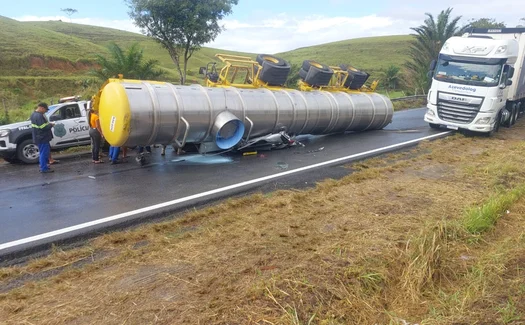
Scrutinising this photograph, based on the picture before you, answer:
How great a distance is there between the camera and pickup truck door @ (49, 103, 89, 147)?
11.1m

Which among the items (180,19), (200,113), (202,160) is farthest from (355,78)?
(180,19)

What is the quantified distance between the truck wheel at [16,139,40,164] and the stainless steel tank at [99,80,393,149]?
2476 millimetres

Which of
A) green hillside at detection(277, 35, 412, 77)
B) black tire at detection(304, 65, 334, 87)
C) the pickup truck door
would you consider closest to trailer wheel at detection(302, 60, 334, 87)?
black tire at detection(304, 65, 334, 87)

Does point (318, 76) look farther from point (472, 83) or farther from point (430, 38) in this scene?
point (430, 38)

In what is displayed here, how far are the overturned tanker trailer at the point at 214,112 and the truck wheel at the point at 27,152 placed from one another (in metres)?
2.13

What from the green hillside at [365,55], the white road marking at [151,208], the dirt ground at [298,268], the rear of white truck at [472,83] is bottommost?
the white road marking at [151,208]

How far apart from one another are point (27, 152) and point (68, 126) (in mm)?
1300

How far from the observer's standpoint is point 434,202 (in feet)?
22.4

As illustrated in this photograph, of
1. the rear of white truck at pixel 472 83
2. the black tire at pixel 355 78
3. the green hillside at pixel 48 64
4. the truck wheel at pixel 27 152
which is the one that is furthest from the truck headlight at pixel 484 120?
the green hillside at pixel 48 64

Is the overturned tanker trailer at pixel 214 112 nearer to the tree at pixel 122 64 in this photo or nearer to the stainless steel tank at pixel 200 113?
the stainless steel tank at pixel 200 113

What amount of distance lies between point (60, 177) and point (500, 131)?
15.9 metres

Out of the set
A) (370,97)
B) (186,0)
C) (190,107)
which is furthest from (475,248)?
(186,0)

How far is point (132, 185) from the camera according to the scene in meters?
8.32

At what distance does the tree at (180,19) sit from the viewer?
64.4 ft
